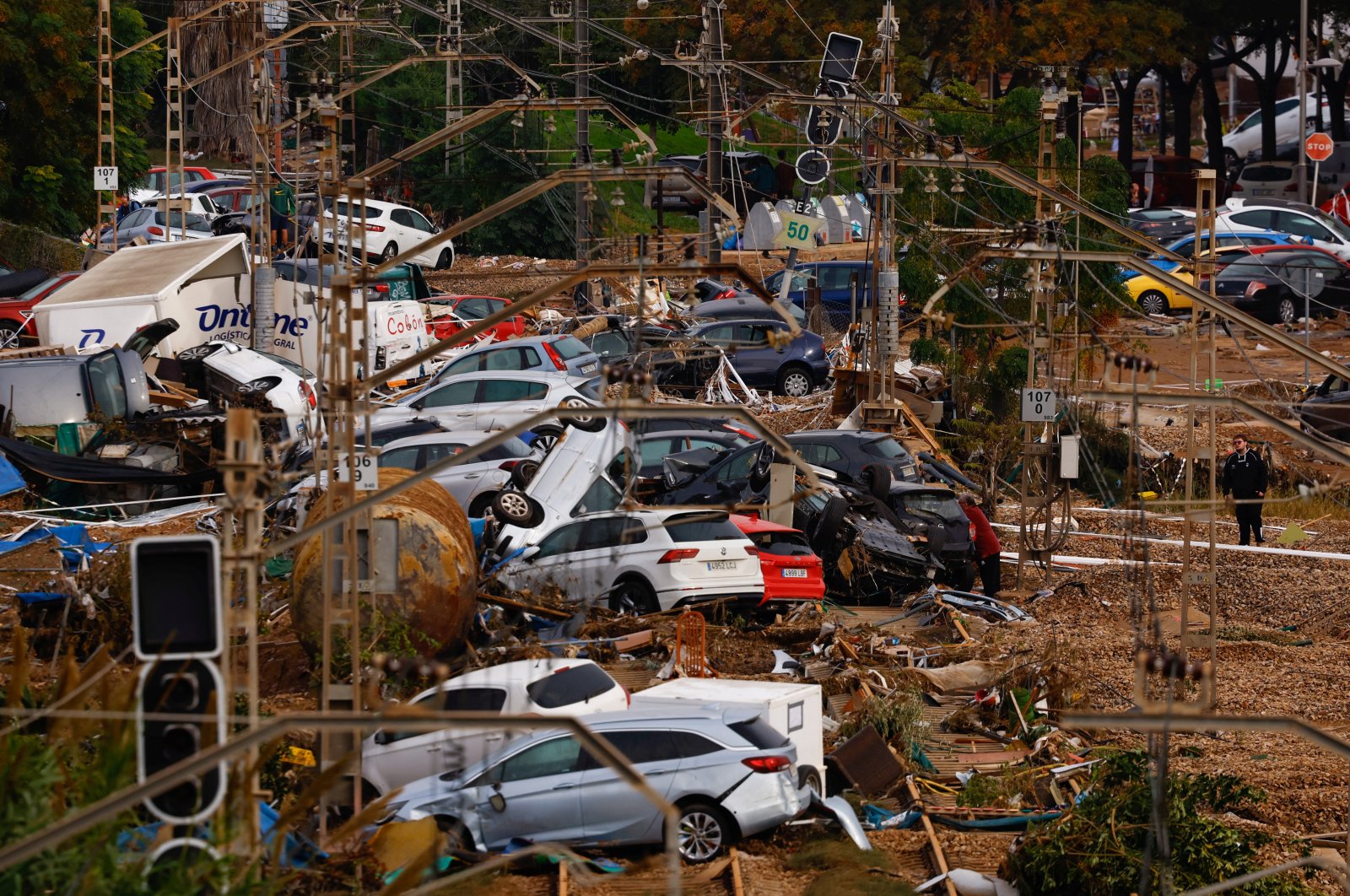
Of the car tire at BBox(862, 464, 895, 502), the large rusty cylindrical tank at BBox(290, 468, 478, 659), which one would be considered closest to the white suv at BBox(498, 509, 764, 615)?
the large rusty cylindrical tank at BBox(290, 468, 478, 659)

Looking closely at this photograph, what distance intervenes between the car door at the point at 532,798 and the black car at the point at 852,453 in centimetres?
1068

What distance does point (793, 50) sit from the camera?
5031 cm

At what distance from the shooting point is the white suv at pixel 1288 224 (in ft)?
151

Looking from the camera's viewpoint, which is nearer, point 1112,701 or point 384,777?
point 384,777

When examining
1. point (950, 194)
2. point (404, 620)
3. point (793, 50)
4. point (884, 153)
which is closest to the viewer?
point (404, 620)

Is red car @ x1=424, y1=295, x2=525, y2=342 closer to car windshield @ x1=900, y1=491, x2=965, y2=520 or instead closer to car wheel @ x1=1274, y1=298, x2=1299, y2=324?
car windshield @ x1=900, y1=491, x2=965, y2=520

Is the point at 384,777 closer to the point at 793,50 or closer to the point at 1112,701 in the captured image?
the point at 1112,701

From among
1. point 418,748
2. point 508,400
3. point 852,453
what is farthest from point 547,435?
point 418,748

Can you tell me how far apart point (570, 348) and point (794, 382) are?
5.09 m

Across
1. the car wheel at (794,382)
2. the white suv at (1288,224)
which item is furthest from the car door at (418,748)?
the white suv at (1288,224)

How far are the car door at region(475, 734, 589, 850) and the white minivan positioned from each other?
78 centimetres

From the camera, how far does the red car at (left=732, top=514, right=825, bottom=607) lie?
832 inches

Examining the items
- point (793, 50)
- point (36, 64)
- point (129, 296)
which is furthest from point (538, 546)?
point (793, 50)

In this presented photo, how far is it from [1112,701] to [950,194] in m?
16.4
